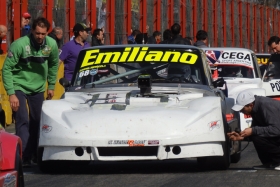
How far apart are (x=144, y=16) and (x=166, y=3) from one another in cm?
318

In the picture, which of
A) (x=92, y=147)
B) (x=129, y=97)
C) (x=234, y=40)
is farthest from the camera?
(x=234, y=40)

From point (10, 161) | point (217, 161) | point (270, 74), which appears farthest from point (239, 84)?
point (10, 161)

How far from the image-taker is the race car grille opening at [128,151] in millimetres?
9883

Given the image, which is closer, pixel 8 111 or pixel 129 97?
pixel 129 97

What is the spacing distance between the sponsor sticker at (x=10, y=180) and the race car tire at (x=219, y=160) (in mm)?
3644

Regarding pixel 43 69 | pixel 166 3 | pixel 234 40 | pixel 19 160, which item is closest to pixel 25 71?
pixel 43 69

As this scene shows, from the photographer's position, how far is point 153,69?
38.5 feet

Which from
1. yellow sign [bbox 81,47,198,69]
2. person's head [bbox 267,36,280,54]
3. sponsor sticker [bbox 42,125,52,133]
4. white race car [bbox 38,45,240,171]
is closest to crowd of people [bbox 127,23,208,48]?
person's head [bbox 267,36,280,54]

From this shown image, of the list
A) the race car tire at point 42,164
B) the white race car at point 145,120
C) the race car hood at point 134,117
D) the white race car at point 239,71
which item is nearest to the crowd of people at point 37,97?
the white race car at point 145,120

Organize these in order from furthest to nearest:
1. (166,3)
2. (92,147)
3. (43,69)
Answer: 1. (166,3)
2. (43,69)
3. (92,147)

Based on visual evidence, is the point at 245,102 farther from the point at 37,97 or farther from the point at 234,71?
the point at 234,71

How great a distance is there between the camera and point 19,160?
744cm

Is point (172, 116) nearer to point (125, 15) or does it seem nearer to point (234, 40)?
point (125, 15)

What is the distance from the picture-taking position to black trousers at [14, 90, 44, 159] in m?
11.3
